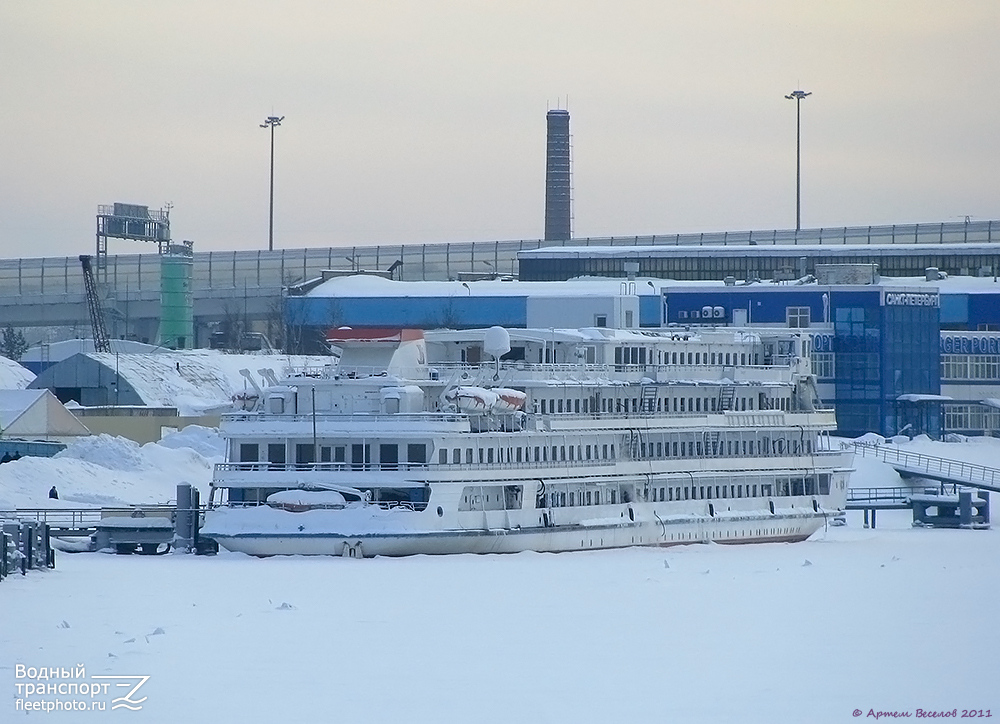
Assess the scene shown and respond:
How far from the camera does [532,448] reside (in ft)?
173

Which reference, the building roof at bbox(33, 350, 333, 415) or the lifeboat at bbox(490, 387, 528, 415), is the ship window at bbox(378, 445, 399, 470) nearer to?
the lifeboat at bbox(490, 387, 528, 415)

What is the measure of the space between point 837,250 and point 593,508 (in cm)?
7112

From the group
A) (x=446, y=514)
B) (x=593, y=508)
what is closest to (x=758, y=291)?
(x=593, y=508)

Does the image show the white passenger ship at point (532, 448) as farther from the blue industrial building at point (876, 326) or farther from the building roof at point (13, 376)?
the building roof at point (13, 376)

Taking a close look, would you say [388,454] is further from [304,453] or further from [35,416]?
[35,416]

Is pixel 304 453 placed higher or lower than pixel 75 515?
higher

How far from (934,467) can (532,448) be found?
118 feet

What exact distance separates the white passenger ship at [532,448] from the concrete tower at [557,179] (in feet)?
270

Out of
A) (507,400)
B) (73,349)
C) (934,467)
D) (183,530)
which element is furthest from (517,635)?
(73,349)

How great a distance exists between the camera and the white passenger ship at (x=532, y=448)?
49.2 metres

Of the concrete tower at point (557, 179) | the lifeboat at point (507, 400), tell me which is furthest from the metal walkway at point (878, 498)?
the concrete tower at point (557, 179)

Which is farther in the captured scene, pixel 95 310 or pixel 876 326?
pixel 95 310

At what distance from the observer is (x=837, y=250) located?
403 ft

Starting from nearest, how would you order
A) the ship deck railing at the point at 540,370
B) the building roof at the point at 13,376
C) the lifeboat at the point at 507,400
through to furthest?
the lifeboat at the point at 507,400
the ship deck railing at the point at 540,370
the building roof at the point at 13,376
